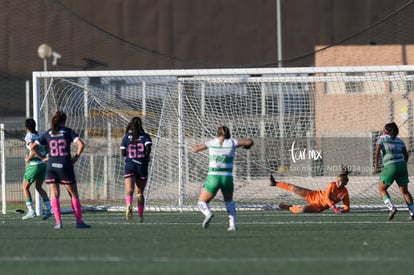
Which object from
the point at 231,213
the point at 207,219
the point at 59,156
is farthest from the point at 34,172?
the point at 231,213

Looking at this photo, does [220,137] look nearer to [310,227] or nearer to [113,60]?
[310,227]

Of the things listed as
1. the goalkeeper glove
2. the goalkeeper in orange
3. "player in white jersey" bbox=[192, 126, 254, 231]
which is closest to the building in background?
the goalkeeper glove

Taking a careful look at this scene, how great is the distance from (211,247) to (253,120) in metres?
11.4

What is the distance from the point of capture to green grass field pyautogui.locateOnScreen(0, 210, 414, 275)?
Answer: 39.9ft

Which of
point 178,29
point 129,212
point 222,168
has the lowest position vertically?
point 129,212

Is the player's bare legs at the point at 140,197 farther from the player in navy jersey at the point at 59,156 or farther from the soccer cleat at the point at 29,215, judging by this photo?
the soccer cleat at the point at 29,215

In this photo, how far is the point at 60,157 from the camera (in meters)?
17.7

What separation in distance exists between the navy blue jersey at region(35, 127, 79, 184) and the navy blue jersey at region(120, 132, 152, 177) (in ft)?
6.74

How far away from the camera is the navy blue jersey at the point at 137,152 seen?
1966 cm

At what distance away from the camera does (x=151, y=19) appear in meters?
42.9

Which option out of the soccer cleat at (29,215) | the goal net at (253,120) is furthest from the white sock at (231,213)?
the goal net at (253,120)

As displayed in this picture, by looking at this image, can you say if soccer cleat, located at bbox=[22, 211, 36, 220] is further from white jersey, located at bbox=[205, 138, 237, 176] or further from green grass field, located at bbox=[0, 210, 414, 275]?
white jersey, located at bbox=[205, 138, 237, 176]

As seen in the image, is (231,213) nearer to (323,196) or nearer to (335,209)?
(323,196)

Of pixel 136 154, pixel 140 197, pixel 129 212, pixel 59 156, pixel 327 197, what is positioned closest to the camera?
pixel 59 156
